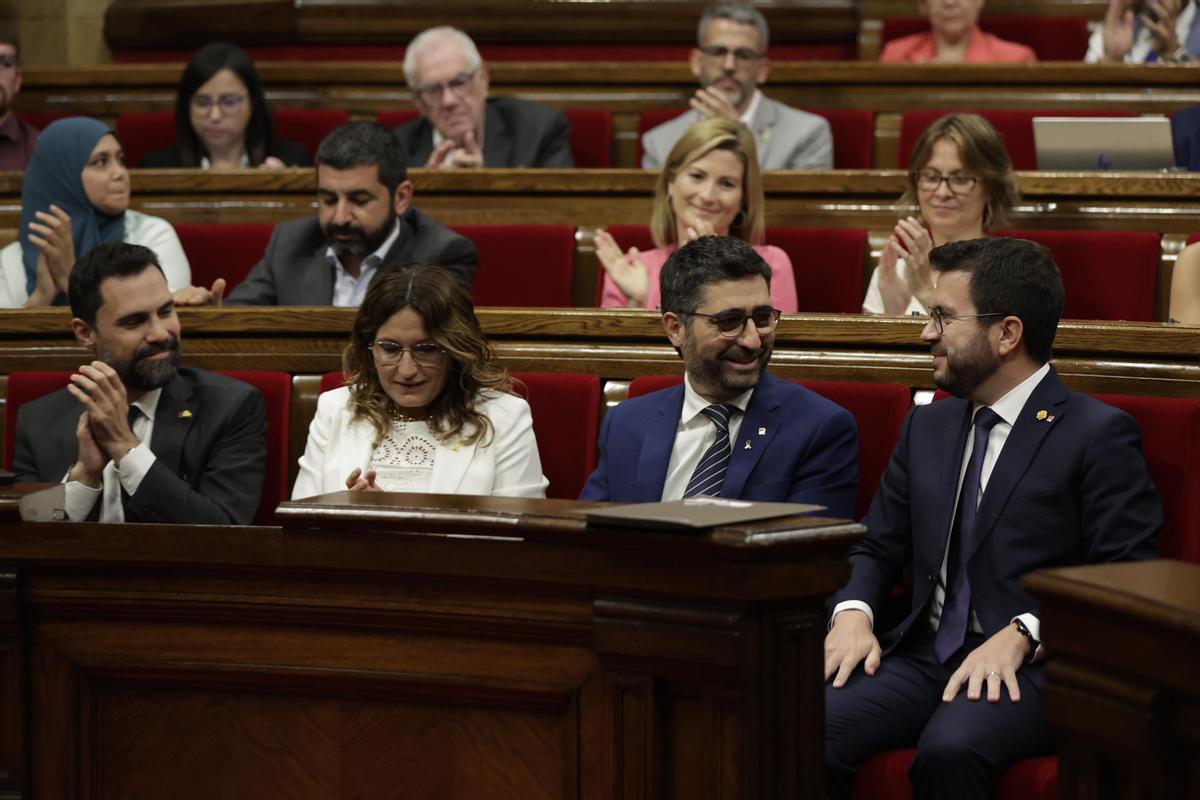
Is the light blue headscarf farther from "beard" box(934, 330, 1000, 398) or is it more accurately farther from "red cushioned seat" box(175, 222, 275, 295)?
"beard" box(934, 330, 1000, 398)

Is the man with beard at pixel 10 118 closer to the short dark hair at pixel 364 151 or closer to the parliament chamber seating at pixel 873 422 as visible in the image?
the short dark hair at pixel 364 151

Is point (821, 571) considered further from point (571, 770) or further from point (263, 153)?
point (263, 153)

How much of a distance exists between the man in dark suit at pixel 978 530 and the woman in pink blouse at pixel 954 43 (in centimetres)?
143

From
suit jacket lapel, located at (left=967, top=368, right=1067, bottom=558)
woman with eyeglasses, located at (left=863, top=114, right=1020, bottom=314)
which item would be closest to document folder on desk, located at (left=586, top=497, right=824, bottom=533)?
suit jacket lapel, located at (left=967, top=368, right=1067, bottom=558)

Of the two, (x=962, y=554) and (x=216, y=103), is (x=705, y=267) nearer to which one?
(x=962, y=554)

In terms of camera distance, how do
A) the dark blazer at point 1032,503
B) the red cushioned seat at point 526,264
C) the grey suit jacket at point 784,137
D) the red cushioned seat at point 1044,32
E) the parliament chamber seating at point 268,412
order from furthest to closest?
1. the red cushioned seat at point 1044,32
2. the grey suit jacket at point 784,137
3. the red cushioned seat at point 526,264
4. the parliament chamber seating at point 268,412
5. the dark blazer at point 1032,503

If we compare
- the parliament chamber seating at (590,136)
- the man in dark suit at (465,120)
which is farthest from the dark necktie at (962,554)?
the parliament chamber seating at (590,136)

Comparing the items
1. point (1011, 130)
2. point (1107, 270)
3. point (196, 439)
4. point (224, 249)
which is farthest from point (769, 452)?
point (1011, 130)

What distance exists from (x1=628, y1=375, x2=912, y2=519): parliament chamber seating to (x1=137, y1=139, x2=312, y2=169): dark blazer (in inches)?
50.1

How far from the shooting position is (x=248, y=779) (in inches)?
38.1

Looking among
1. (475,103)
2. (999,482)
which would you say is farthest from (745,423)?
(475,103)

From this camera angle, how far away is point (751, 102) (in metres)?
2.28

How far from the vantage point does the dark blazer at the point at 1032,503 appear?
1.13 metres

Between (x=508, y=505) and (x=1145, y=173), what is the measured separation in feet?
3.79
